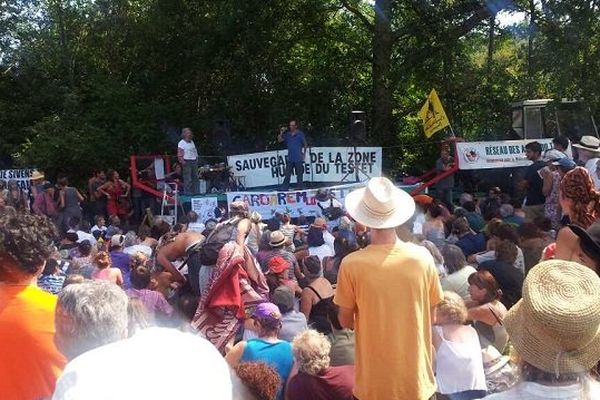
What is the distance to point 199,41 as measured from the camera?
17.8 meters

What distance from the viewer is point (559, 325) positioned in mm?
1866

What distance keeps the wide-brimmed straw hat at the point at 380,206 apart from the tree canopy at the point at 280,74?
44.7 feet

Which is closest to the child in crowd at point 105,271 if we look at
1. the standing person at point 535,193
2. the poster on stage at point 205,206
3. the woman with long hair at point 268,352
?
the woman with long hair at point 268,352

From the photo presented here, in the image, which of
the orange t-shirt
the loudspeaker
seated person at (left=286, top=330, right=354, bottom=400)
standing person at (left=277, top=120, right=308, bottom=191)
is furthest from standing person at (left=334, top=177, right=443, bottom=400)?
the loudspeaker

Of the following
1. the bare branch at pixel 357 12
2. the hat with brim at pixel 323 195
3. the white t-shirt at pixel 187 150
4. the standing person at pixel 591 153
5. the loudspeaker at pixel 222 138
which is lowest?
the hat with brim at pixel 323 195

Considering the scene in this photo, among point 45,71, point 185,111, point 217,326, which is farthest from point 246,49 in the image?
point 217,326

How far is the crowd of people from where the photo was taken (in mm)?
1870

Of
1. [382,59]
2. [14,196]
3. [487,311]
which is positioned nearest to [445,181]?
[382,59]

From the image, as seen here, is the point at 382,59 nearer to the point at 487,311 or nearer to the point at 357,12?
the point at 357,12

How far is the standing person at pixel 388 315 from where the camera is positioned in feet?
Answer: 11.0

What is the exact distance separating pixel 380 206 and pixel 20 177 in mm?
16238

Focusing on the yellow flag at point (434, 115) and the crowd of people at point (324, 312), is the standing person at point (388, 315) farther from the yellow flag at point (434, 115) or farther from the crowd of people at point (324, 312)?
the yellow flag at point (434, 115)

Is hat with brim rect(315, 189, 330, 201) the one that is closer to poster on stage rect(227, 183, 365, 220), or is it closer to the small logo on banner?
poster on stage rect(227, 183, 365, 220)

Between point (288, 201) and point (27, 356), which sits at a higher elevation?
point (288, 201)
